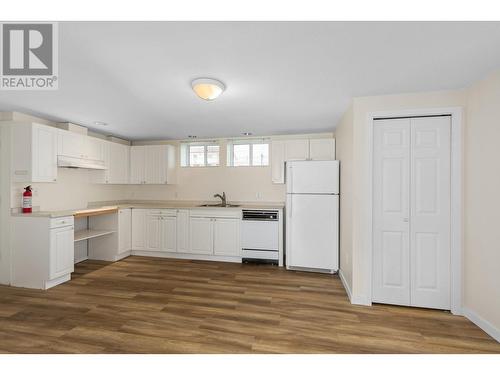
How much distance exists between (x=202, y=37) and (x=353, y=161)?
6.84 ft

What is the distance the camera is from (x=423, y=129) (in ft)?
8.92

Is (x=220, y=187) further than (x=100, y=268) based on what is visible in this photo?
Yes

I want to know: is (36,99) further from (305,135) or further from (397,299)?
(397,299)

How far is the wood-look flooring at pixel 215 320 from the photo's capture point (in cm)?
206

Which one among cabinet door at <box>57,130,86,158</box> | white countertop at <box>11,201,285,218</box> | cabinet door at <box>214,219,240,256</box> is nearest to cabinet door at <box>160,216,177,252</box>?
white countertop at <box>11,201,285,218</box>

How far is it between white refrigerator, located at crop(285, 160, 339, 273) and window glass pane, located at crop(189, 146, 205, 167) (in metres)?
2.14

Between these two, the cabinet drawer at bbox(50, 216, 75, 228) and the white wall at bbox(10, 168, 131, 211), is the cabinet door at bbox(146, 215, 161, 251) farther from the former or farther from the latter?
the cabinet drawer at bbox(50, 216, 75, 228)

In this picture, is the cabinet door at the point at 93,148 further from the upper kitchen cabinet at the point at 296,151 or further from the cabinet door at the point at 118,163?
the upper kitchen cabinet at the point at 296,151

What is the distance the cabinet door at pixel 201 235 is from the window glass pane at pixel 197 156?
1335mm

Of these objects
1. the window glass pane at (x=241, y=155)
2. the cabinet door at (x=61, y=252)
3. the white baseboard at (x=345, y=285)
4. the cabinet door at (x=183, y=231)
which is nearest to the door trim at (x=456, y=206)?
the white baseboard at (x=345, y=285)

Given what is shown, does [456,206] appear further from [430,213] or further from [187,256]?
[187,256]

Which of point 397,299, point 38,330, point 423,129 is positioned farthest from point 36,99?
point 397,299

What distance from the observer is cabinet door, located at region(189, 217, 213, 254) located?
179 inches

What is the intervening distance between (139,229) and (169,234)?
64 cm
